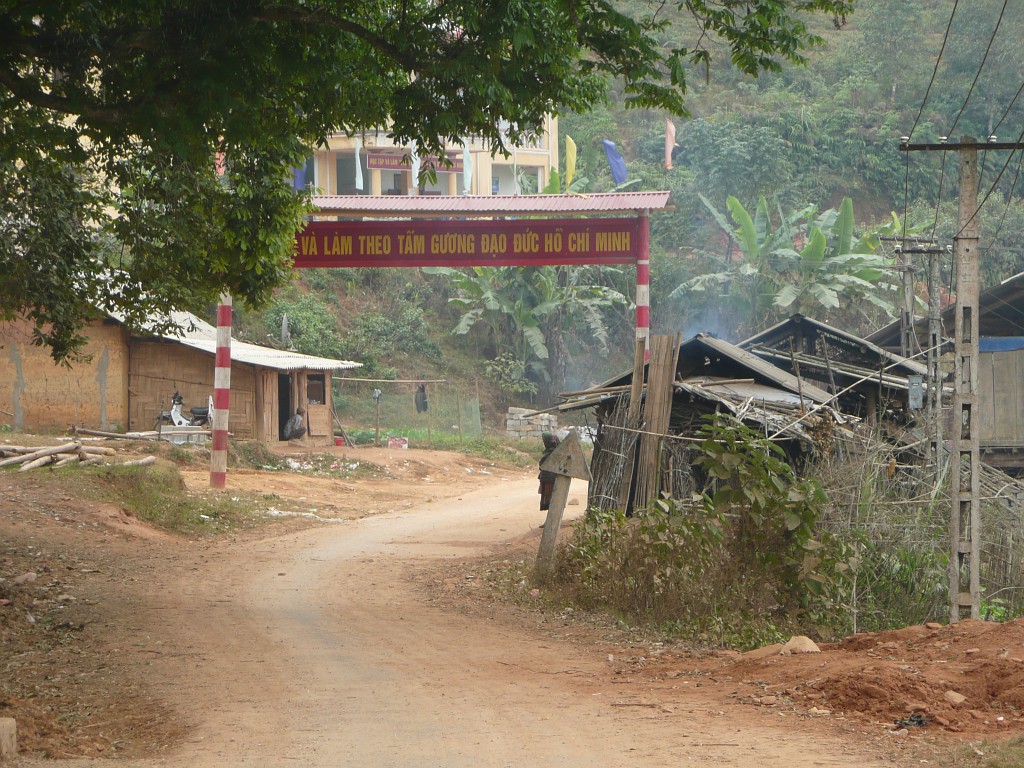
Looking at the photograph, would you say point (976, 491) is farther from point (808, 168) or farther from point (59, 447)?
point (808, 168)

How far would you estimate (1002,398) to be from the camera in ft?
73.5

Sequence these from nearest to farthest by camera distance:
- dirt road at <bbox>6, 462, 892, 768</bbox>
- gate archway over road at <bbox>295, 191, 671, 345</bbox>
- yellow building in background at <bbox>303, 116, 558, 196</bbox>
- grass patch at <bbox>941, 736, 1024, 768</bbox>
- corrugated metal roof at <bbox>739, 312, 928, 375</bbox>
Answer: grass patch at <bbox>941, 736, 1024, 768</bbox>, dirt road at <bbox>6, 462, 892, 768</bbox>, gate archway over road at <bbox>295, 191, 671, 345</bbox>, corrugated metal roof at <bbox>739, 312, 928, 375</bbox>, yellow building in background at <bbox>303, 116, 558, 196</bbox>

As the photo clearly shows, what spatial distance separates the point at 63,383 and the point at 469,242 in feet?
40.4

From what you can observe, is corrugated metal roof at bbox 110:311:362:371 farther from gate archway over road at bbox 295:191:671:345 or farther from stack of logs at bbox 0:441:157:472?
gate archway over road at bbox 295:191:671:345

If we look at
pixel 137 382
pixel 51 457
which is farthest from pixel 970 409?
pixel 137 382

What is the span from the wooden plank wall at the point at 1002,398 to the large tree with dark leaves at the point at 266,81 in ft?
50.4

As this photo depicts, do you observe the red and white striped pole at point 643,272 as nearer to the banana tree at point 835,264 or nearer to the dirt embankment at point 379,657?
the dirt embankment at point 379,657

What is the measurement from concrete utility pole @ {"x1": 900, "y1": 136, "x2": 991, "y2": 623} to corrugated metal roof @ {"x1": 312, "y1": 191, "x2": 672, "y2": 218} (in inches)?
228

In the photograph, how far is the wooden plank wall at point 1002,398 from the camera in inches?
875

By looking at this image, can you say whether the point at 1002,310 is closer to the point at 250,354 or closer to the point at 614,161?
the point at 614,161

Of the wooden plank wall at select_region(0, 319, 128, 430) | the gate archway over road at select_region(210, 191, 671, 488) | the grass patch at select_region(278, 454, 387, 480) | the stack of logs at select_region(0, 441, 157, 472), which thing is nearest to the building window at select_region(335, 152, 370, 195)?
the wooden plank wall at select_region(0, 319, 128, 430)

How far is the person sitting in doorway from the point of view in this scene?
2867 cm

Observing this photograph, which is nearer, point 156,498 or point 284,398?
Result: point 156,498

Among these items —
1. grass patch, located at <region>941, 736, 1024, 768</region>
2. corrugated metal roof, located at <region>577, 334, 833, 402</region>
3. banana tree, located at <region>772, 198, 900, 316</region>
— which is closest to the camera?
grass patch, located at <region>941, 736, 1024, 768</region>
